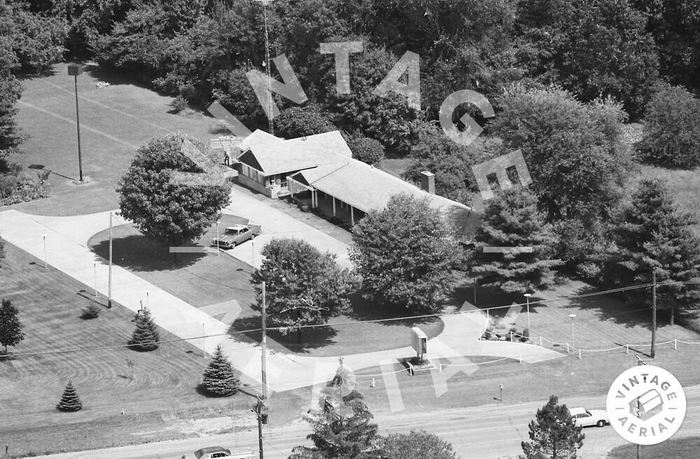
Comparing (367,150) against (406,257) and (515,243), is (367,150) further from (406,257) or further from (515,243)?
(406,257)

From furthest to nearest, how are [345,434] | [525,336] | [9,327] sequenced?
1. [525,336]
2. [9,327]
3. [345,434]

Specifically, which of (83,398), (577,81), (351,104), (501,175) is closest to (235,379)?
(83,398)

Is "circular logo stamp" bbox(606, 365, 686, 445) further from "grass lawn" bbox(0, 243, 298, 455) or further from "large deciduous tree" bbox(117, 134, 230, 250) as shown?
"large deciduous tree" bbox(117, 134, 230, 250)

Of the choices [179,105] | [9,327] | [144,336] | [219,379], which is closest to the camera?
[219,379]

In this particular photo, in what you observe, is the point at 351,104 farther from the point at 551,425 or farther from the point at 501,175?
the point at 551,425

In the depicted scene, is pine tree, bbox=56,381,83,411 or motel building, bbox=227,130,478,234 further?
motel building, bbox=227,130,478,234

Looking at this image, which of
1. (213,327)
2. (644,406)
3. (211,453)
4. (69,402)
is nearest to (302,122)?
(213,327)

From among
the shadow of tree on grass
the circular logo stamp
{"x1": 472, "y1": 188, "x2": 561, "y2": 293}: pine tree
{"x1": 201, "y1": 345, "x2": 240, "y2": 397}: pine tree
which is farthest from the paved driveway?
the circular logo stamp
